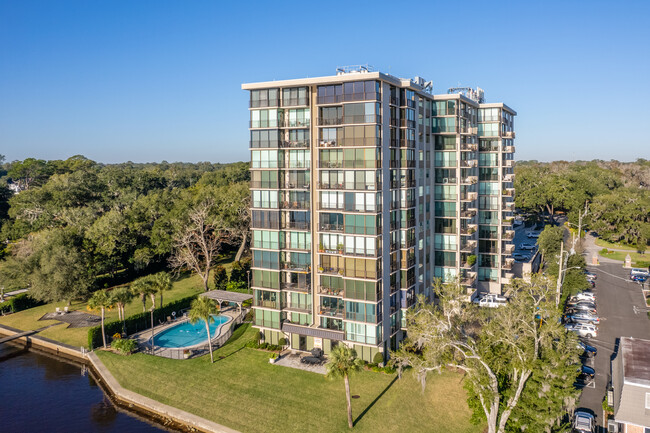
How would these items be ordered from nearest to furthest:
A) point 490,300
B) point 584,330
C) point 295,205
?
point 295,205 < point 584,330 < point 490,300

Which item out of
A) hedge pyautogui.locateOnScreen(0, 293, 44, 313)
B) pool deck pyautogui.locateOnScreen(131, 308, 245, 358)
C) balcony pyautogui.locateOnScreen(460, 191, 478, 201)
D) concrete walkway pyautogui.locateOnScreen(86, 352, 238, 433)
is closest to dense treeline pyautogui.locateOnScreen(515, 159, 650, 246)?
balcony pyautogui.locateOnScreen(460, 191, 478, 201)

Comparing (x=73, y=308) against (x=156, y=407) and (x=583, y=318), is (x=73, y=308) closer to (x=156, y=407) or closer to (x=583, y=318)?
(x=156, y=407)

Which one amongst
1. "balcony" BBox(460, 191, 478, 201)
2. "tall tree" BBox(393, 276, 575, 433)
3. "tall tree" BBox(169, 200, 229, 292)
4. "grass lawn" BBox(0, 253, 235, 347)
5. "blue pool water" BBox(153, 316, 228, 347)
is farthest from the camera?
"tall tree" BBox(169, 200, 229, 292)

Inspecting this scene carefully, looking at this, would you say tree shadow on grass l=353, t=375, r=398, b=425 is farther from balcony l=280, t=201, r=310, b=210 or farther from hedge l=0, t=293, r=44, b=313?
hedge l=0, t=293, r=44, b=313

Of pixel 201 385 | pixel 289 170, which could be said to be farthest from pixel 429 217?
pixel 201 385

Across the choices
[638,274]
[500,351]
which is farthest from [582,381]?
[638,274]

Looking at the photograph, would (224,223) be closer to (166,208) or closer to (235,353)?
(166,208)

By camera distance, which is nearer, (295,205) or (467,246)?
(295,205)
